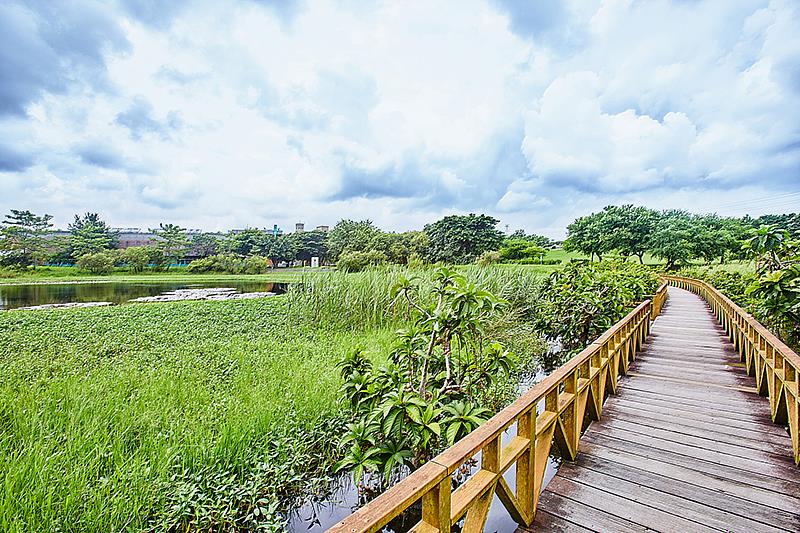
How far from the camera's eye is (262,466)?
266 cm

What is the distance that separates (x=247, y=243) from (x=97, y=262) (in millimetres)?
12750

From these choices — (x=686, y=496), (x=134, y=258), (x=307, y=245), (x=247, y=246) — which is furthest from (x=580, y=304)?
(x=247, y=246)

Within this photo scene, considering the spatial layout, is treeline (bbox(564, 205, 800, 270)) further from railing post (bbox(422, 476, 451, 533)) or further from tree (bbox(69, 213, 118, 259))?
tree (bbox(69, 213, 118, 259))

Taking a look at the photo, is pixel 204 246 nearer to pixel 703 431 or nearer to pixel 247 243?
pixel 247 243

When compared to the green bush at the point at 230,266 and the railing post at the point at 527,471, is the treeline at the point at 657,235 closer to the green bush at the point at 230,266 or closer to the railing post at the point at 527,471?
the railing post at the point at 527,471

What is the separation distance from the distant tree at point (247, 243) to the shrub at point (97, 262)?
9381 millimetres

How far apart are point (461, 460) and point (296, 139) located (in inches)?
588

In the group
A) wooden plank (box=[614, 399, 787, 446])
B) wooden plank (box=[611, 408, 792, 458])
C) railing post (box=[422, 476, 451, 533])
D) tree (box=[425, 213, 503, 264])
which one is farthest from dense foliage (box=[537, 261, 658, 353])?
tree (box=[425, 213, 503, 264])

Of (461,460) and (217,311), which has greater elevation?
(461,460)

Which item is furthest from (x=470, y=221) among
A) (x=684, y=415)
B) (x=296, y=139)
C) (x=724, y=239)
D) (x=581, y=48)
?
(x=684, y=415)

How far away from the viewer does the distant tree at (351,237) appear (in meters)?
31.7

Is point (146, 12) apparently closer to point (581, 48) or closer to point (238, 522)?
point (238, 522)

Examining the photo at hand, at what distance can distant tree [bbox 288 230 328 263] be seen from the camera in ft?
133

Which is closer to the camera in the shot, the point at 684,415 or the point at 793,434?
the point at 793,434
